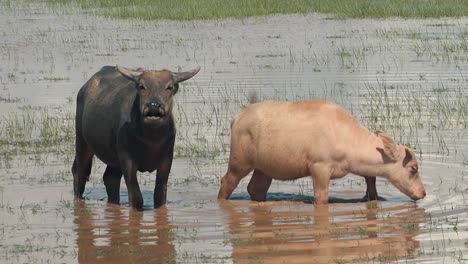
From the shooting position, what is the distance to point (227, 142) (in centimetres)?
1478

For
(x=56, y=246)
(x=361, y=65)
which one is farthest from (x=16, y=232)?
(x=361, y=65)

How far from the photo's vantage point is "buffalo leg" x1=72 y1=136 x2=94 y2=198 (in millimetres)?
12570

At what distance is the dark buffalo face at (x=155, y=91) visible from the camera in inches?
423

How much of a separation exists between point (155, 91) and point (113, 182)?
5.56 ft

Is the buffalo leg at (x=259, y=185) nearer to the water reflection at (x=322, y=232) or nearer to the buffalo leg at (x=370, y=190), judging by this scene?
the water reflection at (x=322, y=232)

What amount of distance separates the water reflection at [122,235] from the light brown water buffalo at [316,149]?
41.4 inches

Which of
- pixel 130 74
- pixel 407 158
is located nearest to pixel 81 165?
pixel 130 74

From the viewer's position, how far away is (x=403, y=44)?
2461cm

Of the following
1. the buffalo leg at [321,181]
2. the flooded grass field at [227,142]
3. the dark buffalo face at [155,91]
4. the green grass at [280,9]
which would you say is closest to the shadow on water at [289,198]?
the flooded grass field at [227,142]

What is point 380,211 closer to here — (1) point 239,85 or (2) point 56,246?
(2) point 56,246

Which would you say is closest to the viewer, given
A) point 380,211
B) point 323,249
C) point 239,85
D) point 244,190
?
point 323,249

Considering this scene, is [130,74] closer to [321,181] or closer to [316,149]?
[316,149]

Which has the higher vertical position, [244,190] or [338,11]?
[338,11]

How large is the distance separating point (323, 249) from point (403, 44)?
16.0 metres
